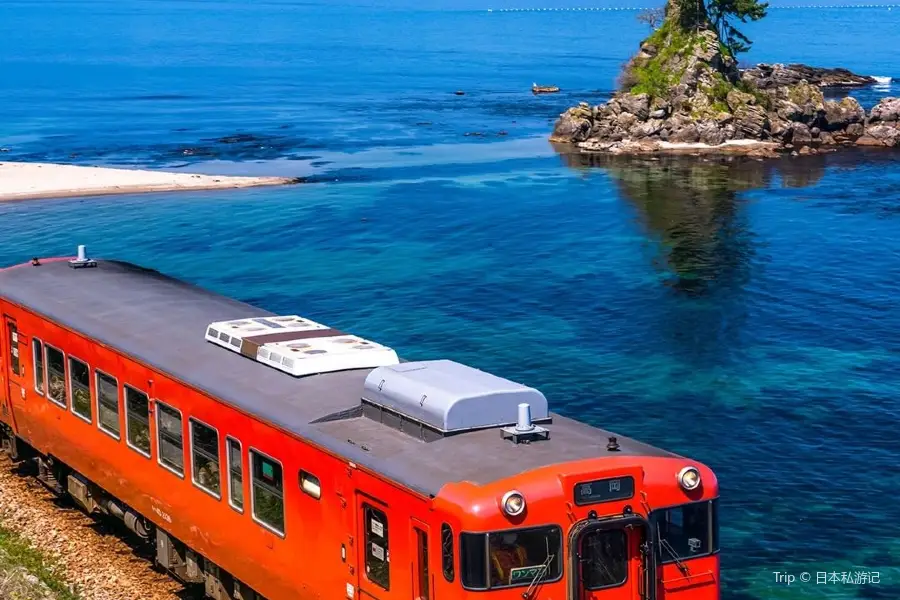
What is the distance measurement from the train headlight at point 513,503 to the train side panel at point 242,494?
35.3 inches

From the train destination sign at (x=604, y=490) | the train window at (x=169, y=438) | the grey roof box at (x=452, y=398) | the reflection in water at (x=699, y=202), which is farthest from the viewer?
the reflection in water at (x=699, y=202)

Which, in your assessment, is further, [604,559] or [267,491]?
[267,491]

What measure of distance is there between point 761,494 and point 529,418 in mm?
18497

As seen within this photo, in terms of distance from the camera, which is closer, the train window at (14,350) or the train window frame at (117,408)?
the train window frame at (117,408)

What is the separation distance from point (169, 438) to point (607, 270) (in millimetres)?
43119

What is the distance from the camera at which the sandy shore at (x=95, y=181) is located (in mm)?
82500

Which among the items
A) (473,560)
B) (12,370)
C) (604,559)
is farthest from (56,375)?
(604,559)

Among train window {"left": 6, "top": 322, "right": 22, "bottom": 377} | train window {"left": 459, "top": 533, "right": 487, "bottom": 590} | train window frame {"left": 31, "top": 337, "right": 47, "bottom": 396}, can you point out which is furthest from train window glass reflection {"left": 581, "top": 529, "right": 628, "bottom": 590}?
train window {"left": 6, "top": 322, "right": 22, "bottom": 377}

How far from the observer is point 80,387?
73.3 ft

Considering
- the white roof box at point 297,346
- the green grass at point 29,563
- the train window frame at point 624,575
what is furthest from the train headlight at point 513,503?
the green grass at point 29,563

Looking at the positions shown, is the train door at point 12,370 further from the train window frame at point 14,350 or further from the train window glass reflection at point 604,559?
the train window glass reflection at point 604,559

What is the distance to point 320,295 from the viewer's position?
184 feet

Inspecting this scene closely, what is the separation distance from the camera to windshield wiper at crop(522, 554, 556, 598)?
45.3 feet

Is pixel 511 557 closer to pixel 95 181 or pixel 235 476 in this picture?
pixel 235 476
